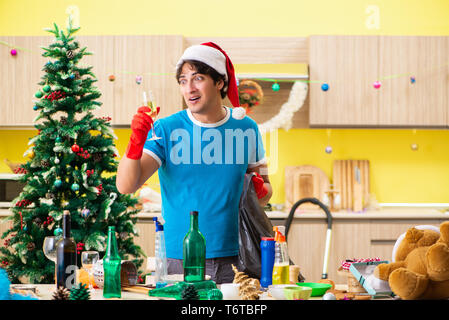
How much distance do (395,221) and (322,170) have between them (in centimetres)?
77

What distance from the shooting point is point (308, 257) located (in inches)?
A: 156

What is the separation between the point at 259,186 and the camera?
2016 mm

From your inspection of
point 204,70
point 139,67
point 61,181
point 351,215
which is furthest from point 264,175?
point 139,67

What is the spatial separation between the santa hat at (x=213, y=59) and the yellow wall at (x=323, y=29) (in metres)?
2.46

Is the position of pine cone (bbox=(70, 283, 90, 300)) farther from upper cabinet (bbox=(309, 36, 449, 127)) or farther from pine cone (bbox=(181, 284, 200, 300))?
upper cabinet (bbox=(309, 36, 449, 127))

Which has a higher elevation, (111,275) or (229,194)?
(229,194)

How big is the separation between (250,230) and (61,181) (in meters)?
1.53

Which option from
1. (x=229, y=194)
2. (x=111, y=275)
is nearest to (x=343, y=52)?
(x=229, y=194)

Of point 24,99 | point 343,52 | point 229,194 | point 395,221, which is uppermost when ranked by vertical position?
point 343,52

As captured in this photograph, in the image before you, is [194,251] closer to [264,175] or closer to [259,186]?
[259,186]

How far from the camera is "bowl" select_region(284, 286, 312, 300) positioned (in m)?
1.43

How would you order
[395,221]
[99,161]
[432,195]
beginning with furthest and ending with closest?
[432,195] < [395,221] < [99,161]

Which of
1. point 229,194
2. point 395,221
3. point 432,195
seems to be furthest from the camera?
point 432,195
